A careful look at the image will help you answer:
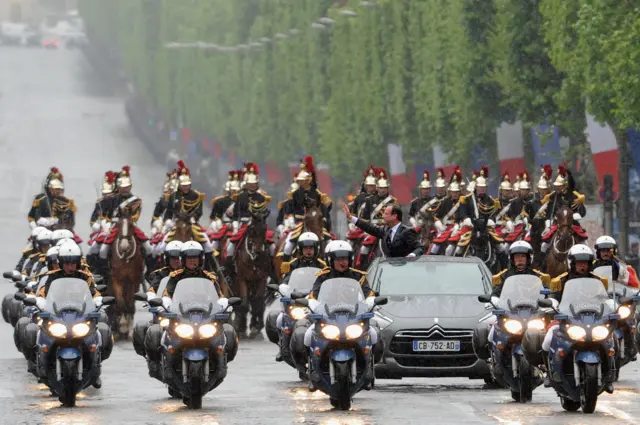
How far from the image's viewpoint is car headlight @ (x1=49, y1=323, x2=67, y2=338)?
22906 mm

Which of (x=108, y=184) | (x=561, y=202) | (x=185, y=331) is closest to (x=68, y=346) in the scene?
(x=185, y=331)

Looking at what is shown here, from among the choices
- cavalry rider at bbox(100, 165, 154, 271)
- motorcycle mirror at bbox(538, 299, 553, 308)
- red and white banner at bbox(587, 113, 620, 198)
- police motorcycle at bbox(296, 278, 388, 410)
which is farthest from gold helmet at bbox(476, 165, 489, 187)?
motorcycle mirror at bbox(538, 299, 553, 308)

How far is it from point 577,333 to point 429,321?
406 centimetres

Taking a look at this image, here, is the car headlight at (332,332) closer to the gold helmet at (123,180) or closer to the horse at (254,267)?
the horse at (254,267)

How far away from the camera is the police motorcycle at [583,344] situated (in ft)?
70.7

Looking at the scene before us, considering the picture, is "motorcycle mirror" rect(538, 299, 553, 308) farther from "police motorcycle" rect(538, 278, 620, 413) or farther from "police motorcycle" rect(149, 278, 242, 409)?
"police motorcycle" rect(149, 278, 242, 409)

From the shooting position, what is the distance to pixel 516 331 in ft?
77.6

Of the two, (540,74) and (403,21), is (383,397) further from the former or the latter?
(403,21)

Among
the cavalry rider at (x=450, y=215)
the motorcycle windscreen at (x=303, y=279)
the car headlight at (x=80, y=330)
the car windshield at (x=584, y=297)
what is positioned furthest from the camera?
the cavalry rider at (x=450, y=215)

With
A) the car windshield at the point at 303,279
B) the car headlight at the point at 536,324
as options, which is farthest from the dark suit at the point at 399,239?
the car headlight at the point at 536,324

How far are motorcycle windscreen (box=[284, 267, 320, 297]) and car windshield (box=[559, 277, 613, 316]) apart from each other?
629 centimetres

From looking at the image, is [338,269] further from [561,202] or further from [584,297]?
[561,202]

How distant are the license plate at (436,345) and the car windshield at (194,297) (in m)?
2.93

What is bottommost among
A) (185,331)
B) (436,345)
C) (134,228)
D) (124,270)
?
(436,345)
